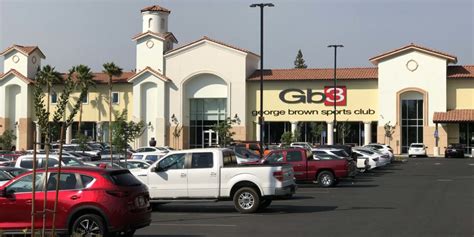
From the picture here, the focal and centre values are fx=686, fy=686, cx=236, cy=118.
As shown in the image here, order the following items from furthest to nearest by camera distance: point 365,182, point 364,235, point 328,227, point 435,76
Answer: point 435,76, point 365,182, point 328,227, point 364,235

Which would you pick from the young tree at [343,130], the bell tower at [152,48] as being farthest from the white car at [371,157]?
the bell tower at [152,48]

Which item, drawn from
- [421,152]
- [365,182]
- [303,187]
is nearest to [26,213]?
[303,187]

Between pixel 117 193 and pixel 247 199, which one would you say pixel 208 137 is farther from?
pixel 117 193

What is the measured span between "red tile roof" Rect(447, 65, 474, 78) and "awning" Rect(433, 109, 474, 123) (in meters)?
3.42

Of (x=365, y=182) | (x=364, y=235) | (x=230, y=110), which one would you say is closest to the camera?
(x=364, y=235)

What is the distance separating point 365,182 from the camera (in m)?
31.7

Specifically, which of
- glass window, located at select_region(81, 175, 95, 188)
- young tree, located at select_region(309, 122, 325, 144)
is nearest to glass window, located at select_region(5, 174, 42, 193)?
glass window, located at select_region(81, 175, 95, 188)

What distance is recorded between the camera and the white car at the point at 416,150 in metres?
64.2

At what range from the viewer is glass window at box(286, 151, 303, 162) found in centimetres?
2817

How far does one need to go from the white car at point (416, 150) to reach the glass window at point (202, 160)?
161ft

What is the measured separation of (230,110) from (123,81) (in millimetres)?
12701

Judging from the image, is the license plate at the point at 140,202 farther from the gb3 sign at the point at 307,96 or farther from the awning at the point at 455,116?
the gb3 sign at the point at 307,96

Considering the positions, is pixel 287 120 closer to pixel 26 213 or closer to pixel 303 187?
pixel 303 187

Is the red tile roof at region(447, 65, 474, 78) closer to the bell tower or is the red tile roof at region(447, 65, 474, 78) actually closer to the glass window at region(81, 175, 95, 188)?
the bell tower
